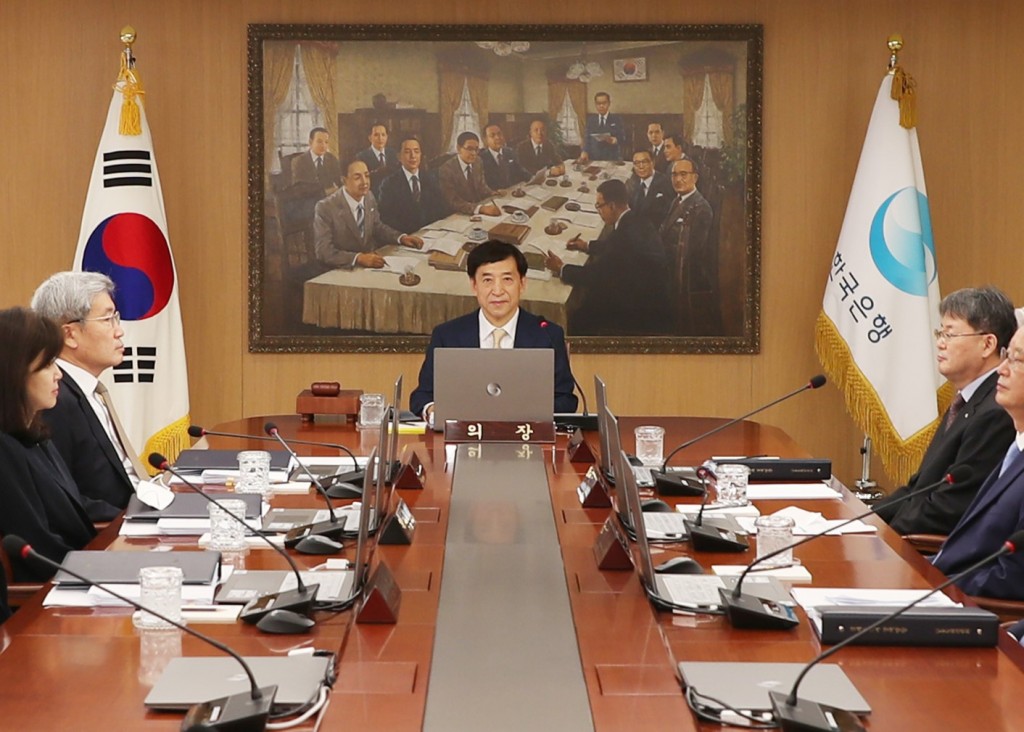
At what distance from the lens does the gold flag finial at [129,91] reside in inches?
249

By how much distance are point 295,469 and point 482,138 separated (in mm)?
2981

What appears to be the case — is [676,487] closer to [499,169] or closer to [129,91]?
[499,169]

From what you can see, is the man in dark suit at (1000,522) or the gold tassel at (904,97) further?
the gold tassel at (904,97)

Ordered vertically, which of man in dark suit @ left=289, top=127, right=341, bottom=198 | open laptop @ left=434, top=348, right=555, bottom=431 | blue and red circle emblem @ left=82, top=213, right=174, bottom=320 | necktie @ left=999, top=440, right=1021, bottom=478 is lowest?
necktie @ left=999, top=440, right=1021, bottom=478

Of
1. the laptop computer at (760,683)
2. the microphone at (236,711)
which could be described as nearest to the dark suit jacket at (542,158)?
the laptop computer at (760,683)

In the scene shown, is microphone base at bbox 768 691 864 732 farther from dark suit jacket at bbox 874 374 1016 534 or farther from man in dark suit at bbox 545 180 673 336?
man in dark suit at bbox 545 180 673 336

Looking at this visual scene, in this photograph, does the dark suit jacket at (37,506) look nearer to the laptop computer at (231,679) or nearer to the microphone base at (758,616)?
the laptop computer at (231,679)

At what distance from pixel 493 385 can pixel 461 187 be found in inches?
89.1

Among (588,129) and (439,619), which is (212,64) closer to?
(588,129)

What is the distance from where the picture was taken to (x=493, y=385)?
4.69 m

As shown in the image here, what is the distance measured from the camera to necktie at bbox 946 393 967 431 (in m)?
4.43

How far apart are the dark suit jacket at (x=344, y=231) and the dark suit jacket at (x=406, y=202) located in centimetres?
5

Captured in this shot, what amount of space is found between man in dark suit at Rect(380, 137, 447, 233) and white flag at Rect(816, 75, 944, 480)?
2.05 metres

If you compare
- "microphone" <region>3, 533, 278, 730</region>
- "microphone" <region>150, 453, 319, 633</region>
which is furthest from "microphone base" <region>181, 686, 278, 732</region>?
"microphone" <region>150, 453, 319, 633</region>
